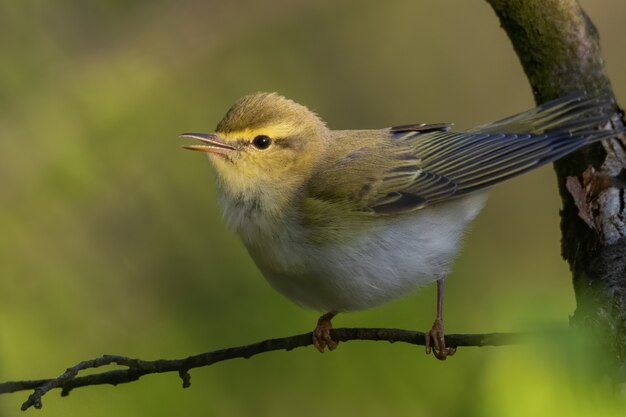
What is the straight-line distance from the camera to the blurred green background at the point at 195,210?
3.36 m

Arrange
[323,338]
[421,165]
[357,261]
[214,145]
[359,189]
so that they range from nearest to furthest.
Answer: [357,261]
[323,338]
[359,189]
[214,145]
[421,165]

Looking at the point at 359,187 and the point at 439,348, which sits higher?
the point at 359,187

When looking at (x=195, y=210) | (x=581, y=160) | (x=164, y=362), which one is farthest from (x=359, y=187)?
(x=195, y=210)

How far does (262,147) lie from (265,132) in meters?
0.07

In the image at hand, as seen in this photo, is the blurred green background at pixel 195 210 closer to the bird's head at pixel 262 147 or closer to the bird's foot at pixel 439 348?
the bird's foot at pixel 439 348

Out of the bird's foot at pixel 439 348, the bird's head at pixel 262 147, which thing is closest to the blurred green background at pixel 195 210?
the bird's foot at pixel 439 348

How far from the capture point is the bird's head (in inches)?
148

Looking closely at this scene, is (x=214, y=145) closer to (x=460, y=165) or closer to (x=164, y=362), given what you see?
(x=460, y=165)

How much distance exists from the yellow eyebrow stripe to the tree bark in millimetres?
1133

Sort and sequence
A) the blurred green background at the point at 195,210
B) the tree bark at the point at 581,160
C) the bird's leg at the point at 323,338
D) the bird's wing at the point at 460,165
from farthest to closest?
the bird's wing at the point at 460,165 → the bird's leg at the point at 323,338 → the blurred green background at the point at 195,210 → the tree bark at the point at 581,160

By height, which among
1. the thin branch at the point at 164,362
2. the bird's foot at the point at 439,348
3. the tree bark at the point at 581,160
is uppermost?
the tree bark at the point at 581,160

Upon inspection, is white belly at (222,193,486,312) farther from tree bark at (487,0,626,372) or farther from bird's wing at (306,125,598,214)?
tree bark at (487,0,626,372)

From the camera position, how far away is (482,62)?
7.14 metres

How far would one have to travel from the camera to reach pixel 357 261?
3.38 metres
